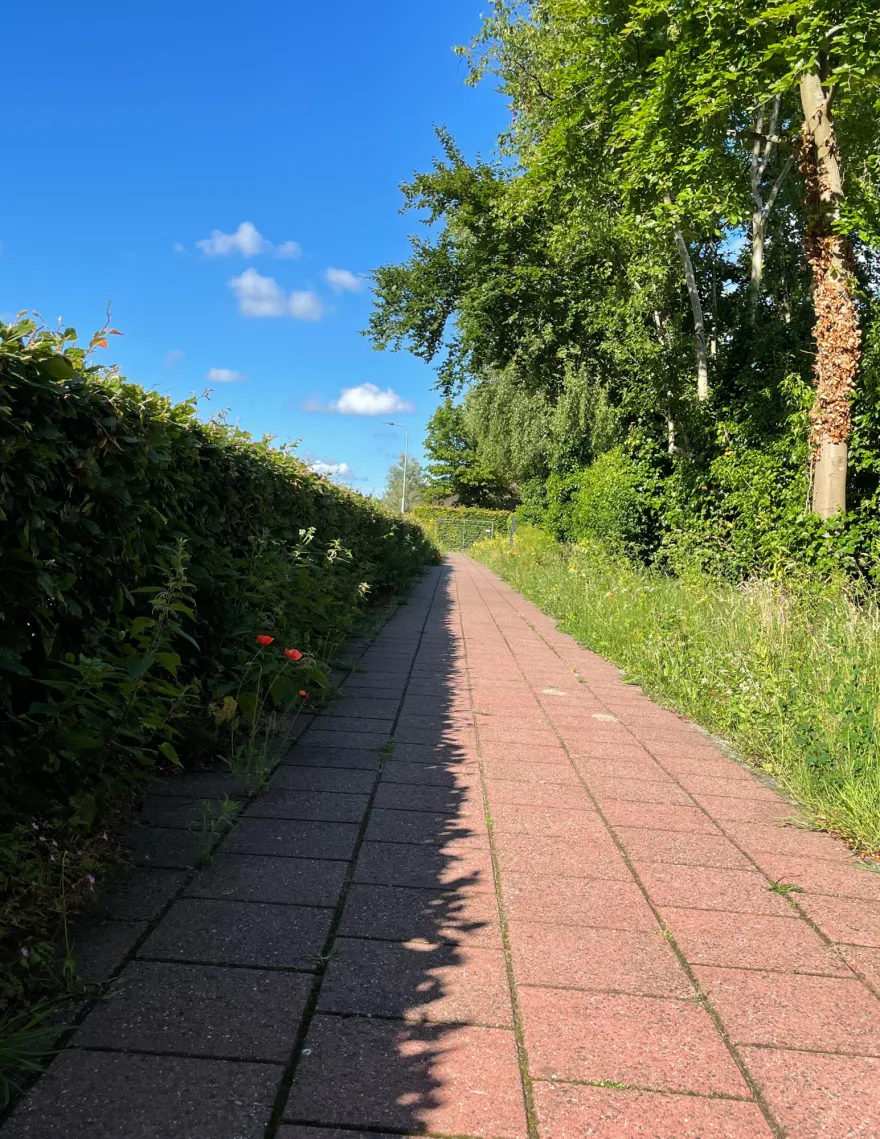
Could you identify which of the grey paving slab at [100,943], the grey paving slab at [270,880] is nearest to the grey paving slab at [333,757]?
the grey paving slab at [270,880]

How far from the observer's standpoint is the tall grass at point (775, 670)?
3.85 m

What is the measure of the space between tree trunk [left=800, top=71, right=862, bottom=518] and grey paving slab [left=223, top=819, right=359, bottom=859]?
8.49 m

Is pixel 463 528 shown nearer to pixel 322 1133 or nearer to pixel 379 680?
pixel 379 680

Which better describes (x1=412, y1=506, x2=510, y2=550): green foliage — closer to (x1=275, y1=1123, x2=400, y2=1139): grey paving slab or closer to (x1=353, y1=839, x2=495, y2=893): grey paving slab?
(x1=353, y1=839, x2=495, y2=893): grey paving slab

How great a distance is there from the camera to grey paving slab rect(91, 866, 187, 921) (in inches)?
97.8

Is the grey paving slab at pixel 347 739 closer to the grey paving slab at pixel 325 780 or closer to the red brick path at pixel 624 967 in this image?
the red brick path at pixel 624 967

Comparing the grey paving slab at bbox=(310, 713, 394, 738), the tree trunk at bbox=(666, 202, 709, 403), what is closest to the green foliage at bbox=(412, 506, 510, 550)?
the tree trunk at bbox=(666, 202, 709, 403)

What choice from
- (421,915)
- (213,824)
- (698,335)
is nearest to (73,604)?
(213,824)

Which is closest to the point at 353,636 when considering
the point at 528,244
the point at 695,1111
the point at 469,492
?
the point at 695,1111

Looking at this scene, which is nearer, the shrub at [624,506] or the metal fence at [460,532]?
the shrub at [624,506]

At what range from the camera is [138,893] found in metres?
2.62

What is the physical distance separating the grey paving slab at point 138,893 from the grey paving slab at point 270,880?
8 centimetres

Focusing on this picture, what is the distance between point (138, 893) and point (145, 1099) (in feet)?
3.31

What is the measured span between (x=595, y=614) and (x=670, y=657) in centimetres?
282
